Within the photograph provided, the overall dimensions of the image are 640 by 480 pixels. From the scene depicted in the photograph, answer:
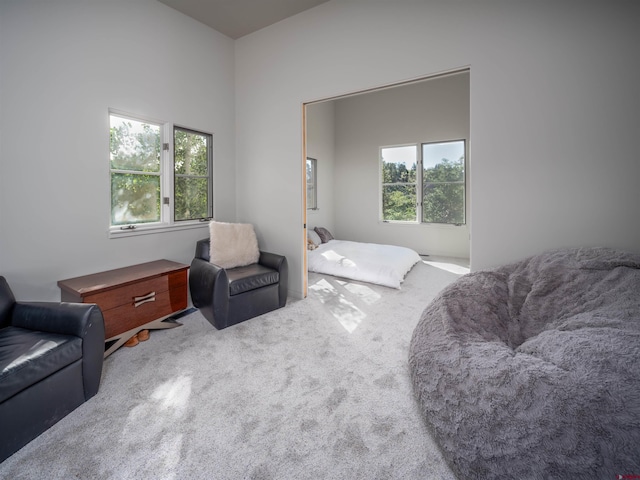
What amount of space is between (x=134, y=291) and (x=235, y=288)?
83 centimetres

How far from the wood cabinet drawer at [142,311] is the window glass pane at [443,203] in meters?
5.05

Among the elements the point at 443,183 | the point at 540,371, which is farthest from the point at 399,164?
the point at 540,371

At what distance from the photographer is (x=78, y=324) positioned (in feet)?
6.01

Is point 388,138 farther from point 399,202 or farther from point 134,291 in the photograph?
point 134,291

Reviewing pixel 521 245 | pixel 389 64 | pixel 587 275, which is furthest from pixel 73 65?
pixel 587 275

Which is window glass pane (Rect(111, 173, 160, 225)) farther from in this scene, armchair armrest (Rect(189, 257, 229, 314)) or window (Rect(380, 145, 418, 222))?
window (Rect(380, 145, 418, 222))

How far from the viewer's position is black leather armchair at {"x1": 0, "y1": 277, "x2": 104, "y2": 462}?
1.49 metres

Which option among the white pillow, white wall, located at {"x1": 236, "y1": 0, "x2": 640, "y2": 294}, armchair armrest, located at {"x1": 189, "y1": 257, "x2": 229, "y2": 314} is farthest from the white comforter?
armchair armrest, located at {"x1": 189, "y1": 257, "x2": 229, "y2": 314}

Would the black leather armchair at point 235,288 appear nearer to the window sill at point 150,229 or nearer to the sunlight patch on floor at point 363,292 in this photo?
the window sill at point 150,229

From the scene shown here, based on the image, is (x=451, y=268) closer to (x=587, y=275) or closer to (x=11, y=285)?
(x=587, y=275)

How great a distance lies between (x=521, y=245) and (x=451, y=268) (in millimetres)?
2957

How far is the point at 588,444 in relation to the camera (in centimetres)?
110

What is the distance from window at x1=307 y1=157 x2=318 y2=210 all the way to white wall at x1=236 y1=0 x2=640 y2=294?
325 cm

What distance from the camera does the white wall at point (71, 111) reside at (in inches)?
90.9
